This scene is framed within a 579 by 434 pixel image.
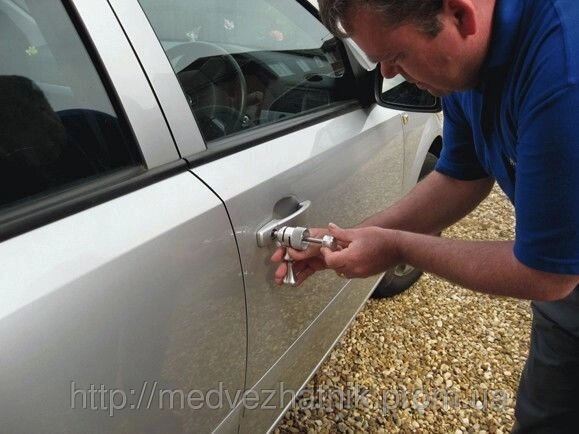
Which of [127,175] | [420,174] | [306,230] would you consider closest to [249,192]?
[306,230]

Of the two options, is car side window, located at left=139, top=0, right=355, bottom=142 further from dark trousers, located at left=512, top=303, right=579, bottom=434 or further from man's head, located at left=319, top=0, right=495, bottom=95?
dark trousers, located at left=512, top=303, right=579, bottom=434

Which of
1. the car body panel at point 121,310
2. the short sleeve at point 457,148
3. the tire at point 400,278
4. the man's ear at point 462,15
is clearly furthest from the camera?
the tire at point 400,278

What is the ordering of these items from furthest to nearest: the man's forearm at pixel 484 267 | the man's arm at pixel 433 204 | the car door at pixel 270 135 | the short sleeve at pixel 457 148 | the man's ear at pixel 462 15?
the man's arm at pixel 433 204, the short sleeve at pixel 457 148, the car door at pixel 270 135, the man's forearm at pixel 484 267, the man's ear at pixel 462 15

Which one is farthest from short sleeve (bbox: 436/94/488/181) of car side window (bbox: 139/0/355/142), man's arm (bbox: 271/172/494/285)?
car side window (bbox: 139/0/355/142)

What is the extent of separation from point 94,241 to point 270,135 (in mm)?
690

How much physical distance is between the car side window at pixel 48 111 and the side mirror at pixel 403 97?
1.20 meters

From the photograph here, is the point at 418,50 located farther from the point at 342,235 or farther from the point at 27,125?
the point at 27,125

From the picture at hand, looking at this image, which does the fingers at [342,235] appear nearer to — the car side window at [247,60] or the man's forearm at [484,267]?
the man's forearm at [484,267]

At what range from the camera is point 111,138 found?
0.99 meters

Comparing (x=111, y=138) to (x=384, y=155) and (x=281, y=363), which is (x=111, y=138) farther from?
(x=384, y=155)

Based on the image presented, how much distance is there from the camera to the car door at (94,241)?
0.77 metres

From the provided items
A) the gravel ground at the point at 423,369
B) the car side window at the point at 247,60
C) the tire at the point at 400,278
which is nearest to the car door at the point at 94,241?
the car side window at the point at 247,60

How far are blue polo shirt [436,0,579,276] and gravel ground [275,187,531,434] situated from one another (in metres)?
1.50

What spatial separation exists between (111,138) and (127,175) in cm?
9
